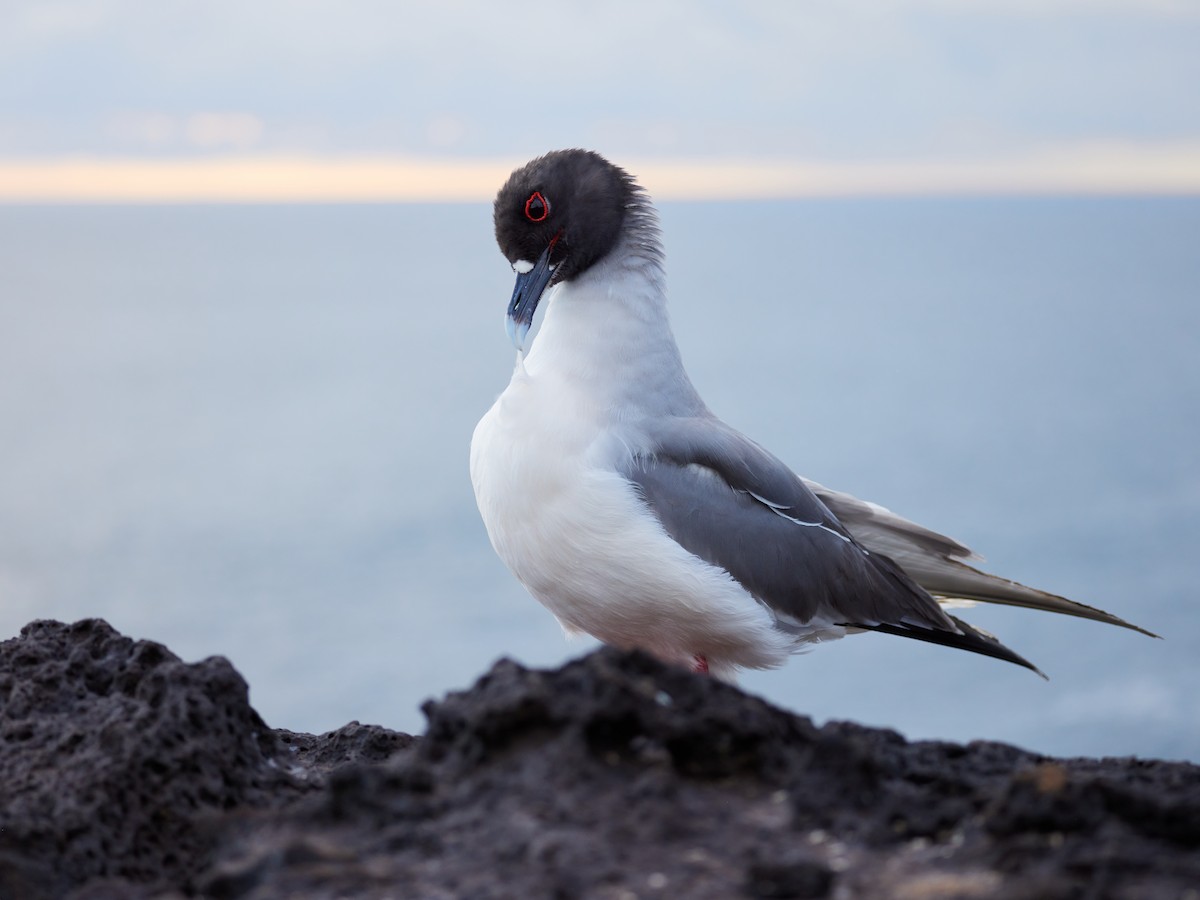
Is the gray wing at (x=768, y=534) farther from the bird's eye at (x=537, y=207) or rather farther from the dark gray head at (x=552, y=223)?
the bird's eye at (x=537, y=207)

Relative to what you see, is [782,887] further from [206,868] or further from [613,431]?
[613,431]

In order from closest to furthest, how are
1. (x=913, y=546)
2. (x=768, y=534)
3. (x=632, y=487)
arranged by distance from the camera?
1. (x=632, y=487)
2. (x=768, y=534)
3. (x=913, y=546)

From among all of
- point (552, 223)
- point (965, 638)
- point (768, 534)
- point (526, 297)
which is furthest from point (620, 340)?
point (965, 638)

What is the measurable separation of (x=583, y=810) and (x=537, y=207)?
13.6 ft

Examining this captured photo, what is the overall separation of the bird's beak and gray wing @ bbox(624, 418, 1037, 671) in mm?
790

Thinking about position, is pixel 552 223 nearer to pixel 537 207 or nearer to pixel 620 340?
pixel 537 207

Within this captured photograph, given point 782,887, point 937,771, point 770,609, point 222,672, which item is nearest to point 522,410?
point 770,609

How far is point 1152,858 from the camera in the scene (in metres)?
2.80

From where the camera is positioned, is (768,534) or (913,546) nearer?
(768,534)

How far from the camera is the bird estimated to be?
6.15 metres

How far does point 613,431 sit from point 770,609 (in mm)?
1120

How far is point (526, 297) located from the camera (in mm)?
6617

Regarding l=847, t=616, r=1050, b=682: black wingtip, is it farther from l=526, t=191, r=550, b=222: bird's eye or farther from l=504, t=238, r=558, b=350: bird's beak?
l=526, t=191, r=550, b=222: bird's eye

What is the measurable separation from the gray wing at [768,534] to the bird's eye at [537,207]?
1136mm
